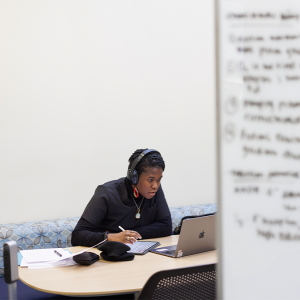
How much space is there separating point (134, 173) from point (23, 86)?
1.21 metres

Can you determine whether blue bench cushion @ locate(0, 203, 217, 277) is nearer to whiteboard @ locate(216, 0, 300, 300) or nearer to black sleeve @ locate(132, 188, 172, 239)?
black sleeve @ locate(132, 188, 172, 239)

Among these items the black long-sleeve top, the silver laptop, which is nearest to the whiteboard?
the silver laptop

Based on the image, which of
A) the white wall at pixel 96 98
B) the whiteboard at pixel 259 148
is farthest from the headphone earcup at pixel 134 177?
the whiteboard at pixel 259 148

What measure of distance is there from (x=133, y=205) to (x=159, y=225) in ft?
0.67

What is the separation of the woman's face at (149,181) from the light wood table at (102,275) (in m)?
0.55

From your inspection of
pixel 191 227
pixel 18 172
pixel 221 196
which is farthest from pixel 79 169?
pixel 221 196

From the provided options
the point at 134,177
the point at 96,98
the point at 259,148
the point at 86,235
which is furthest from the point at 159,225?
the point at 259,148

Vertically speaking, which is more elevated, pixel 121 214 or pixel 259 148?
pixel 259 148

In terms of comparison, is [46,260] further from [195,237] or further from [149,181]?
[149,181]

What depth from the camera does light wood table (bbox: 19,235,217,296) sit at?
44.9 inches

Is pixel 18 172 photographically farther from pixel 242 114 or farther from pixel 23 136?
pixel 242 114

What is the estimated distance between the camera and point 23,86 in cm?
259

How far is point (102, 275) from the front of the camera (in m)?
1.28

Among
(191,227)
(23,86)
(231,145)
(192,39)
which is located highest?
(192,39)
